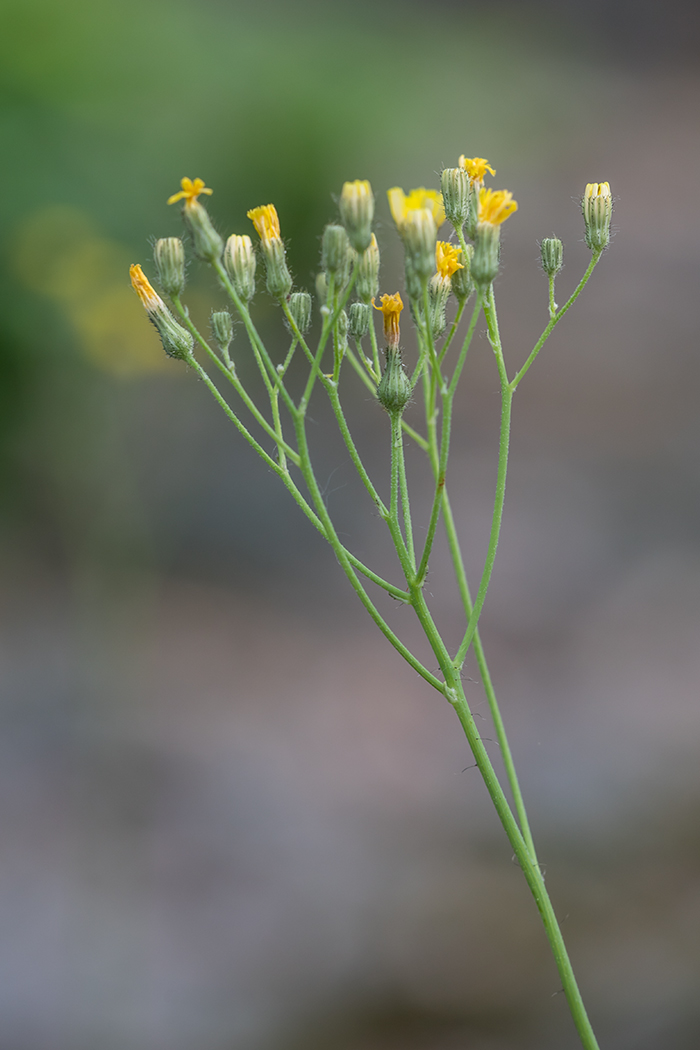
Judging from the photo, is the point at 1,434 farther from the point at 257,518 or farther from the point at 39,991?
the point at 39,991

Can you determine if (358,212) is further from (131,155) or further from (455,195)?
(131,155)

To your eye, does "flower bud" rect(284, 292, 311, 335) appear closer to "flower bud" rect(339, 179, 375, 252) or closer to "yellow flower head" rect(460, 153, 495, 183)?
"flower bud" rect(339, 179, 375, 252)

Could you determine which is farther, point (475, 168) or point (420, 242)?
point (475, 168)

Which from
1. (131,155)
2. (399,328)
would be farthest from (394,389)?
(131,155)

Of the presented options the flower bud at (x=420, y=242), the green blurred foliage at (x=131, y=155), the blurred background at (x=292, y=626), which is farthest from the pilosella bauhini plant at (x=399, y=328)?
the green blurred foliage at (x=131, y=155)

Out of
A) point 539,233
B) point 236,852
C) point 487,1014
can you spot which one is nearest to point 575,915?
point 487,1014

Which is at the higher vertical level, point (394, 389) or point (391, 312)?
point (391, 312)
